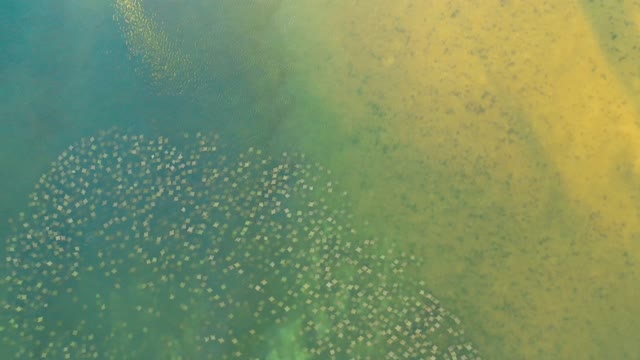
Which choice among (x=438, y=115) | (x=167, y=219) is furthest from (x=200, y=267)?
(x=438, y=115)

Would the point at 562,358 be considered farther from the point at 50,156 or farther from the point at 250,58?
the point at 50,156

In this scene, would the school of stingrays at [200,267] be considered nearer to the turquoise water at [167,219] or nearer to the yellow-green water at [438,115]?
the turquoise water at [167,219]

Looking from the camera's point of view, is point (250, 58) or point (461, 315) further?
point (250, 58)

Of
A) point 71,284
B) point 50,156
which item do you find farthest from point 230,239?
point 50,156

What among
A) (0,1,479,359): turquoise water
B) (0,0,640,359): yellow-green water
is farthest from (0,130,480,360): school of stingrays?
(0,0,640,359): yellow-green water

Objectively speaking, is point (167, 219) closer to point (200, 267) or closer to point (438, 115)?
point (200, 267)

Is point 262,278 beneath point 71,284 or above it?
beneath

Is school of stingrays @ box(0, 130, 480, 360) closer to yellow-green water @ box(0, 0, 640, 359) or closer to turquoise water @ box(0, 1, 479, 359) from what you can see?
turquoise water @ box(0, 1, 479, 359)
